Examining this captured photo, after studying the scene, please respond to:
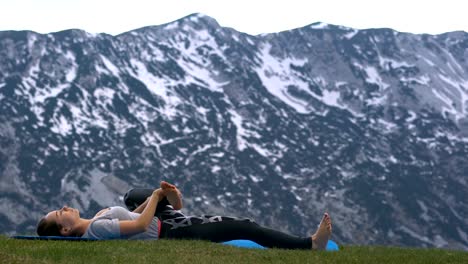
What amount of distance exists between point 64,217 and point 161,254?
2939mm

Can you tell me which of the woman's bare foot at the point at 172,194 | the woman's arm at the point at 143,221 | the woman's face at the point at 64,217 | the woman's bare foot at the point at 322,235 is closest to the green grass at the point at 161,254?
the woman's arm at the point at 143,221

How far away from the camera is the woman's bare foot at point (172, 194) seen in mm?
13562

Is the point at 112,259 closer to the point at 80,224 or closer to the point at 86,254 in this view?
the point at 86,254

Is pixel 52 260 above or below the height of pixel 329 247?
above

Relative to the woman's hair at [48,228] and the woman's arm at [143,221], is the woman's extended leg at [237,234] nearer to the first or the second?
the woman's arm at [143,221]

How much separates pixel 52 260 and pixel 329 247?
7.70 m

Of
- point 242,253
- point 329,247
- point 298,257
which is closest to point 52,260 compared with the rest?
point 242,253

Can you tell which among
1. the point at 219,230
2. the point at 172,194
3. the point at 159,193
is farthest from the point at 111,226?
the point at 219,230

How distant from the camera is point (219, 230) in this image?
1422cm

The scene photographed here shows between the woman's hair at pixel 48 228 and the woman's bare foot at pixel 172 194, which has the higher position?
the woman's bare foot at pixel 172 194

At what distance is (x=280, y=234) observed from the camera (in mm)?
13969

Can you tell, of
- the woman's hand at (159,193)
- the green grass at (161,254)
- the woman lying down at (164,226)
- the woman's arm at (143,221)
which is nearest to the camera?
the green grass at (161,254)

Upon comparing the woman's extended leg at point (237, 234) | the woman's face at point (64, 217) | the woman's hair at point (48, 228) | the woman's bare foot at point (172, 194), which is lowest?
the woman's extended leg at point (237, 234)

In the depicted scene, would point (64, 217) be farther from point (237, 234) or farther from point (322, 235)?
point (322, 235)
